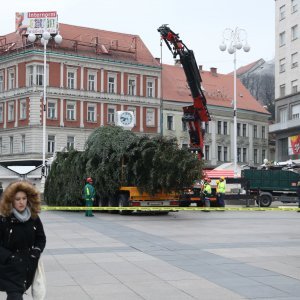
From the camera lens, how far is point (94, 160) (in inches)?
1145

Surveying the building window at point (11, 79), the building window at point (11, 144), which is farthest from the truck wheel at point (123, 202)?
the building window at point (11, 79)

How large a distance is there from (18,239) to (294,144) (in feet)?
190

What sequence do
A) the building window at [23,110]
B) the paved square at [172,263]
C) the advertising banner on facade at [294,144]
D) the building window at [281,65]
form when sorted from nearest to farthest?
the paved square at [172,263] < the advertising banner on facade at [294,144] < the building window at [281,65] < the building window at [23,110]

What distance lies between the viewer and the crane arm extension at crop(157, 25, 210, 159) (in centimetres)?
3397

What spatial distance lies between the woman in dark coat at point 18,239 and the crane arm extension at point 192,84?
2746 centimetres

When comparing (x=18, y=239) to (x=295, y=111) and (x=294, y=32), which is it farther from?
(x=294, y=32)

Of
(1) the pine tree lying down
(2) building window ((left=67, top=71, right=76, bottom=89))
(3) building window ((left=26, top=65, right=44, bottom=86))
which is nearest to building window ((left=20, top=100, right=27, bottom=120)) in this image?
(3) building window ((left=26, top=65, right=44, bottom=86))

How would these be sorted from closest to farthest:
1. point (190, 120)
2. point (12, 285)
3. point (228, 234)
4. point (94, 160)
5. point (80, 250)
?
point (12, 285), point (80, 250), point (228, 234), point (94, 160), point (190, 120)

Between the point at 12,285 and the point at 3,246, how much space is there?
40 centimetres

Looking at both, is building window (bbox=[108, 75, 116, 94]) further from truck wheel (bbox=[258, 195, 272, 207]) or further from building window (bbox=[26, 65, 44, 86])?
truck wheel (bbox=[258, 195, 272, 207])

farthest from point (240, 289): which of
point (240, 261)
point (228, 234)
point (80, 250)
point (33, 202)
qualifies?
point (228, 234)

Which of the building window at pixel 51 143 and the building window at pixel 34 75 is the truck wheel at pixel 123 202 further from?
the building window at pixel 34 75

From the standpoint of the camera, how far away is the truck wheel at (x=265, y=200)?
1507 inches

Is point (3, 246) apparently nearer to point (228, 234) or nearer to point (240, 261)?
point (240, 261)
